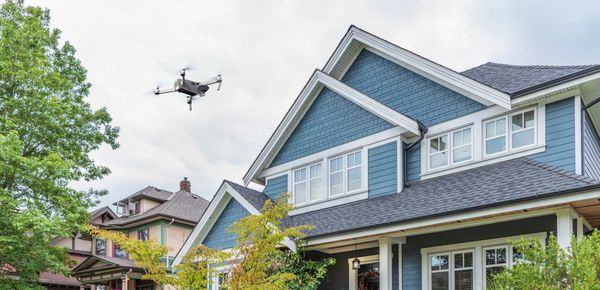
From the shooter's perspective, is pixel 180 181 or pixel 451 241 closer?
pixel 451 241

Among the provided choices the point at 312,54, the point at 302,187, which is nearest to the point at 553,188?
the point at 302,187

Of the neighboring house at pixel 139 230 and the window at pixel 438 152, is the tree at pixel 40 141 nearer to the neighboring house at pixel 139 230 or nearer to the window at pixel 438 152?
the neighboring house at pixel 139 230

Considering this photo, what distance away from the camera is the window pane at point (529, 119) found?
10.9 m

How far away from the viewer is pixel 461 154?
39.2ft

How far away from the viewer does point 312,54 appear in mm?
23641

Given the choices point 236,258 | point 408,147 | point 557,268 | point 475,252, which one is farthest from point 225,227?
point 557,268

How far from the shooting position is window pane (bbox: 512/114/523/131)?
11.1 meters

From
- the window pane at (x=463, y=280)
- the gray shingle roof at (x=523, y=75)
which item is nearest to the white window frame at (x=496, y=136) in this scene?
the gray shingle roof at (x=523, y=75)

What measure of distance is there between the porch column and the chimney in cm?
2192

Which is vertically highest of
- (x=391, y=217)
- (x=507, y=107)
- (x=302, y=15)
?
(x=302, y=15)

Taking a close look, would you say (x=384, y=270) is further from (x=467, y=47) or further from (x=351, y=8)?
(x=467, y=47)

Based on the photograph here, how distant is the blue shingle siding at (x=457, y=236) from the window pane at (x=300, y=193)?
148 inches

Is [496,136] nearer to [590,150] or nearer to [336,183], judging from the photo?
[590,150]

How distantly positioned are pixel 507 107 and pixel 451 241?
299cm
